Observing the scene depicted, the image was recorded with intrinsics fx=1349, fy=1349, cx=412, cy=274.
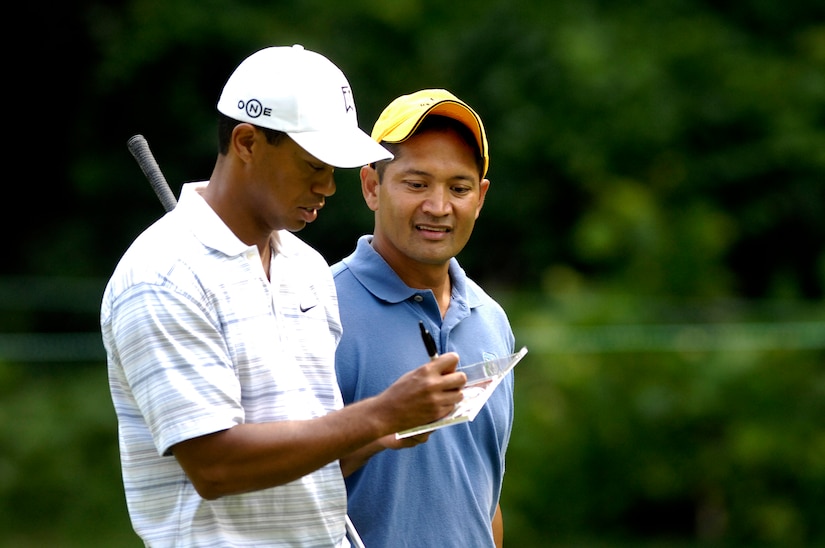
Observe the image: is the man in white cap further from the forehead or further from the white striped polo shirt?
the forehead

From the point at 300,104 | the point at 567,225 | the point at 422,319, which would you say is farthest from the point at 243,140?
the point at 567,225

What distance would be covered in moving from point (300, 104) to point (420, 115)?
709 millimetres

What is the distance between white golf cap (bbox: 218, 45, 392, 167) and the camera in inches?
99.8

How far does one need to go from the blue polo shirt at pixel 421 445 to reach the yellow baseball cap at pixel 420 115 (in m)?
0.29

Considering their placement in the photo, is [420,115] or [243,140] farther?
[420,115]

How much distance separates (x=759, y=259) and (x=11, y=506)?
21.3 feet

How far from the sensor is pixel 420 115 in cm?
321

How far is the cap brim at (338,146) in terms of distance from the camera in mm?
2525

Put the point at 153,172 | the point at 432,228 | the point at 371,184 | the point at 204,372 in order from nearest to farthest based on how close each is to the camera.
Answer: the point at 204,372 → the point at 153,172 → the point at 432,228 → the point at 371,184

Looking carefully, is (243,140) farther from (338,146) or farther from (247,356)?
(247,356)

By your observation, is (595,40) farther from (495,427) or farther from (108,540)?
(495,427)

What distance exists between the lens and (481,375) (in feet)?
9.00

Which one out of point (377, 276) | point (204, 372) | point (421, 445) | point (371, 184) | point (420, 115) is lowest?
point (421, 445)

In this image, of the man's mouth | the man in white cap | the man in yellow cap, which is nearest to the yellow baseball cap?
the man in yellow cap
